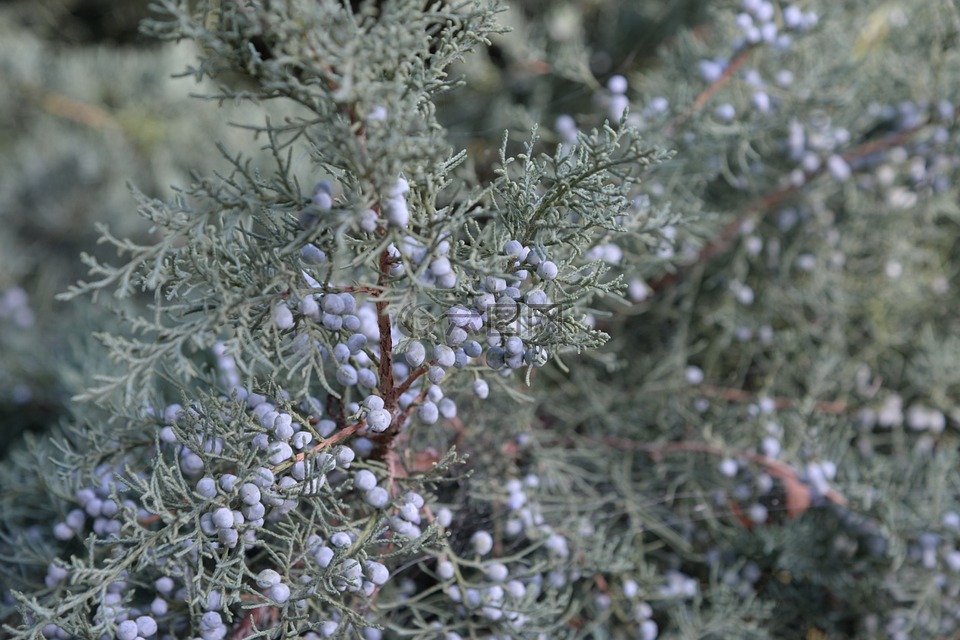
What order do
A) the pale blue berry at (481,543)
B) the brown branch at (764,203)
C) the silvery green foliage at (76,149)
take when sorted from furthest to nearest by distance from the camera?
the silvery green foliage at (76,149)
the brown branch at (764,203)
the pale blue berry at (481,543)

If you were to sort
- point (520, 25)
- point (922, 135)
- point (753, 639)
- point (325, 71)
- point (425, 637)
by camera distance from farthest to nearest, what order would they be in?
point (520, 25) → point (922, 135) → point (753, 639) → point (425, 637) → point (325, 71)

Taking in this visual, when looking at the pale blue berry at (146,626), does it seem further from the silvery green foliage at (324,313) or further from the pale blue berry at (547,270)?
the pale blue berry at (547,270)

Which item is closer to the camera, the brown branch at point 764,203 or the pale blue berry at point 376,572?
the pale blue berry at point 376,572

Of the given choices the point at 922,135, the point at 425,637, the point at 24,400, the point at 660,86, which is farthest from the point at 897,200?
the point at 24,400

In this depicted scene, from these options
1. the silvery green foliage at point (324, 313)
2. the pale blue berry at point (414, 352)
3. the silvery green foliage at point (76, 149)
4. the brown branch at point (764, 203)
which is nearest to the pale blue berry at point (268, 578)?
the silvery green foliage at point (324, 313)

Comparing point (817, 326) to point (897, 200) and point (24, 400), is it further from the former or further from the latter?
point (24, 400)

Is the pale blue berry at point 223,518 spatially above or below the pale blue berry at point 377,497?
above

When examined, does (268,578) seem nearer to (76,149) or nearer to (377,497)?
(377,497)

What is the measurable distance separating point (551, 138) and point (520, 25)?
37 cm

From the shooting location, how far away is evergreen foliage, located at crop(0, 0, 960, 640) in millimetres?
350

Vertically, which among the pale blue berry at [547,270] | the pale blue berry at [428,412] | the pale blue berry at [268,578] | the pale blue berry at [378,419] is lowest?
the pale blue berry at [268,578]

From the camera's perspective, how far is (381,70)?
1.10 ft

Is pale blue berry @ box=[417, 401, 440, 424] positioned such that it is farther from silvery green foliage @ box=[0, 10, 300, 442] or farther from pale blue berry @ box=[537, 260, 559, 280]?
silvery green foliage @ box=[0, 10, 300, 442]

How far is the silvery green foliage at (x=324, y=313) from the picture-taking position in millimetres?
328
